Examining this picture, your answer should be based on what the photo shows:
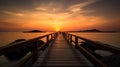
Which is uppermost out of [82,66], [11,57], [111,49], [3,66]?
[111,49]

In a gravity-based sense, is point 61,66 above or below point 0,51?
below

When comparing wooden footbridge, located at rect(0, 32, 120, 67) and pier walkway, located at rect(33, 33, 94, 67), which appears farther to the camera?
pier walkway, located at rect(33, 33, 94, 67)

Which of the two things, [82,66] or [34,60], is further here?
[34,60]

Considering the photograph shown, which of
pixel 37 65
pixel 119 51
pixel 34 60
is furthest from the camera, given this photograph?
pixel 34 60

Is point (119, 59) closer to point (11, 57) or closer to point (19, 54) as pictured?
point (19, 54)

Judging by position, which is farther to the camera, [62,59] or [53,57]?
[53,57]

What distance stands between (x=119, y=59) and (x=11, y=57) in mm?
10719

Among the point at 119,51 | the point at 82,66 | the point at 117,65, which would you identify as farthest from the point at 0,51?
the point at 117,65

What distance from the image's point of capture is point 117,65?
8.45m

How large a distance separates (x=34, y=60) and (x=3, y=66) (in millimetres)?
10271

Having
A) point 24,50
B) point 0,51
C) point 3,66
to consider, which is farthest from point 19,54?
point 0,51

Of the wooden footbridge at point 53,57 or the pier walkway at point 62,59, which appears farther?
the pier walkway at point 62,59

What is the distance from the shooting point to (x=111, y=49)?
1.92 metres

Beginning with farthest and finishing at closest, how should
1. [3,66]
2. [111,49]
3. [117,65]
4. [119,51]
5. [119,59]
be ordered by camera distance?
1. [3,66]
2. [119,59]
3. [117,65]
4. [111,49]
5. [119,51]
